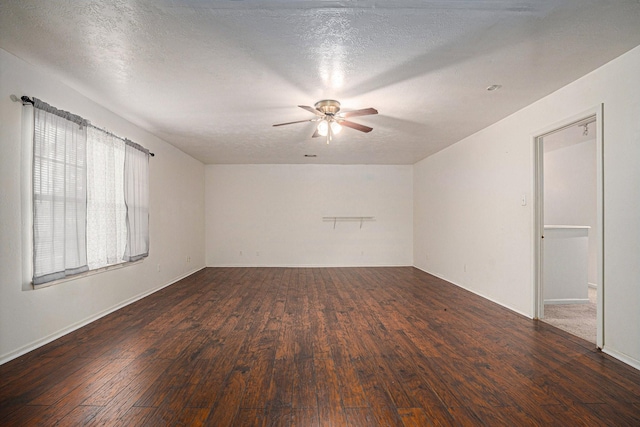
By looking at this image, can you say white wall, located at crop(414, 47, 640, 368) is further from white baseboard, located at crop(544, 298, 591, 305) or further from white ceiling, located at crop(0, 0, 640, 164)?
white baseboard, located at crop(544, 298, 591, 305)

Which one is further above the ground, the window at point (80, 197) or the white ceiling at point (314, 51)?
the white ceiling at point (314, 51)

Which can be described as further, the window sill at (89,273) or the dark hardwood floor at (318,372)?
the window sill at (89,273)

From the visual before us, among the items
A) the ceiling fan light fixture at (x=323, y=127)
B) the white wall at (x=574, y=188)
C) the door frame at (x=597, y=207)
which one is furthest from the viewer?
the white wall at (x=574, y=188)

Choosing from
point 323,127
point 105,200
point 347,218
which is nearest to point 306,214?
point 347,218

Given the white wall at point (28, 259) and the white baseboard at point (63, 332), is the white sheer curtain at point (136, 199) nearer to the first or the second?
the white wall at point (28, 259)

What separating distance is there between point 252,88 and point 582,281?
15.6 feet

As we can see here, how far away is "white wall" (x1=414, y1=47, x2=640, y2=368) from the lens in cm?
257

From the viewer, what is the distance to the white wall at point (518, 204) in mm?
2572

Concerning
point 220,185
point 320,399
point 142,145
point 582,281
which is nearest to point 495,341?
point 320,399

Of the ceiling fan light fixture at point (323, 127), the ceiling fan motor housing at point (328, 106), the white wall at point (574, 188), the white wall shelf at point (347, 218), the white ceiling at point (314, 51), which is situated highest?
the white ceiling at point (314, 51)

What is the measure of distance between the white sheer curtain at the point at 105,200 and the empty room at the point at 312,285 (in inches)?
1.0

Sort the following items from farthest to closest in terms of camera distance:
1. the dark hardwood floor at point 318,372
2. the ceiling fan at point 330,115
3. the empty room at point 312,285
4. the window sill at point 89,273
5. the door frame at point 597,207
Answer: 1. the ceiling fan at point 330,115
2. the window sill at point 89,273
3. the door frame at point 597,207
4. the empty room at point 312,285
5. the dark hardwood floor at point 318,372

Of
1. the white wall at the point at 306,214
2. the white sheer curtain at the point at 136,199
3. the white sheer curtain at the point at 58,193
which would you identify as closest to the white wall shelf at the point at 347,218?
the white wall at the point at 306,214

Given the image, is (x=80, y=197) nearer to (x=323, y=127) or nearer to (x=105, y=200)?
(x=105, y=200)
